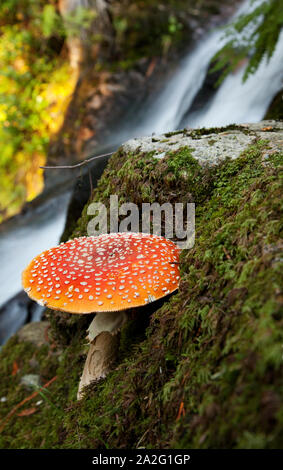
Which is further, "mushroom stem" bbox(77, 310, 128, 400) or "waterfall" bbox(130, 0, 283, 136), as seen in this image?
"waterfall" bbox(130, 0, 283, 136)

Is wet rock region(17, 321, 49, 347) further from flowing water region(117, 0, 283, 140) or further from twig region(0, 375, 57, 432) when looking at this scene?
flowing water region(117, 0, 283, 140)

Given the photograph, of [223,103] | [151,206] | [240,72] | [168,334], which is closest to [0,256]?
[151,206]

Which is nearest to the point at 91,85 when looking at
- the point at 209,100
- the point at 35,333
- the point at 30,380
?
the point at 209,100

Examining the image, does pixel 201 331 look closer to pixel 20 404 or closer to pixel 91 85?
pixel 20 404

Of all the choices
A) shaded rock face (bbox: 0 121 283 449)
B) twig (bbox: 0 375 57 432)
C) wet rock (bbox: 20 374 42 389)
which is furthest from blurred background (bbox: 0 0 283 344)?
shaded rock face (bbox: 0 121 283 449)

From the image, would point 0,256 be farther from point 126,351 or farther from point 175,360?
point 175,360

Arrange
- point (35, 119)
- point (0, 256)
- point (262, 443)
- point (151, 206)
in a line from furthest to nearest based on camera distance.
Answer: point (35, 119), point (0, 256), point (151, 206), point (262, 443)

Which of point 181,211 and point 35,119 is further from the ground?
point 35,119
